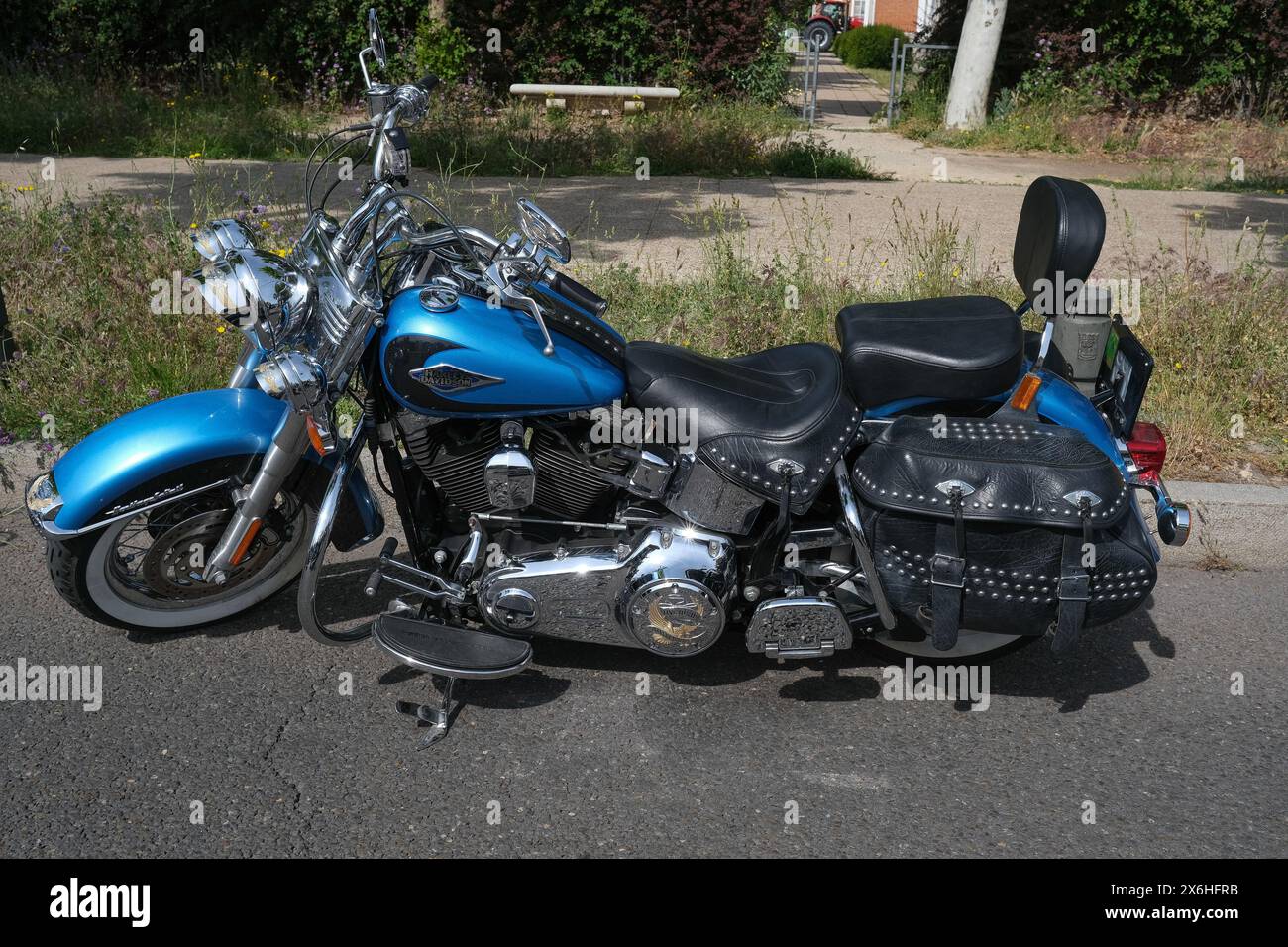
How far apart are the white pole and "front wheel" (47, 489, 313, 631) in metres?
11.6

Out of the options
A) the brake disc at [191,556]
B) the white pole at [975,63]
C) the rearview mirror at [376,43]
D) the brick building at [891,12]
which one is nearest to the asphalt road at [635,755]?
the brake disc at [191,556]

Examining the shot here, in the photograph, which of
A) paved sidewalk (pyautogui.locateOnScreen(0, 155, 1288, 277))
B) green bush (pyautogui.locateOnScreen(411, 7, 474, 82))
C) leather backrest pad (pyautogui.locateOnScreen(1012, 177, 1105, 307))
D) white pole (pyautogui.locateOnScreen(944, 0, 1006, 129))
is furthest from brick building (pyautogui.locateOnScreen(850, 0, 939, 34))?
leather backrest pad (pyautogui.locateOnScreen(1012, 177, 1105, 307))

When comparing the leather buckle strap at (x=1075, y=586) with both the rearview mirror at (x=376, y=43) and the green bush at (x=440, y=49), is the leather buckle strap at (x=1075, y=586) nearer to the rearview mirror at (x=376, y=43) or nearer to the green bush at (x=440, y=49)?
the rearview mirror at (x=376, y=43)

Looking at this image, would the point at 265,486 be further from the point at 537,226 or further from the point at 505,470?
the point at 537,226

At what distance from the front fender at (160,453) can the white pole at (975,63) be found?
460 inches

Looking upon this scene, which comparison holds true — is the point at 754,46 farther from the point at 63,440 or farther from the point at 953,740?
the point at 953,740

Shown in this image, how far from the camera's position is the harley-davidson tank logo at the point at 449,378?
2736 millimetres

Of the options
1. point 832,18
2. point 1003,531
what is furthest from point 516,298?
point 832,18

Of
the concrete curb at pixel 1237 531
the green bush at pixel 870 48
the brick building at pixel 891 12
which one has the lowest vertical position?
Result: the concrete curb at pixel 1237 531

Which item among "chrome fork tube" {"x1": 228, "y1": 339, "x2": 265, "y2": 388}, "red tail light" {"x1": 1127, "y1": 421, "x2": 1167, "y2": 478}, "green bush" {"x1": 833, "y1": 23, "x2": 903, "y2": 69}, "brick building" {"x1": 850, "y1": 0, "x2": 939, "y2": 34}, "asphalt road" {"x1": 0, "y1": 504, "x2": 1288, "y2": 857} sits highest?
"brick building" {"x1": 850, "y1": 0, "x2": 939, "y2": 34}

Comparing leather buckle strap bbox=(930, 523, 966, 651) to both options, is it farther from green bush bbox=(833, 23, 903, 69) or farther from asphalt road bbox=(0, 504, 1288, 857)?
green bush bbox=(833, 23, 903, 69)

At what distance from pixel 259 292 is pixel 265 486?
0.55 m

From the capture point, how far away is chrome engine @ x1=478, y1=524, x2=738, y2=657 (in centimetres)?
292

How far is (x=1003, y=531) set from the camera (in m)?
2.82
